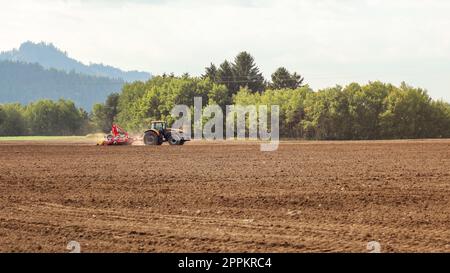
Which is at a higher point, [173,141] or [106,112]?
[106,112]

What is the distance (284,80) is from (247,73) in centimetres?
1176

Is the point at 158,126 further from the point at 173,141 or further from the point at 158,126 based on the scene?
the point at 173,141

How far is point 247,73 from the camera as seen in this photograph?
508ft

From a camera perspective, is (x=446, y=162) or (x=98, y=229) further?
(x=446, y=162)

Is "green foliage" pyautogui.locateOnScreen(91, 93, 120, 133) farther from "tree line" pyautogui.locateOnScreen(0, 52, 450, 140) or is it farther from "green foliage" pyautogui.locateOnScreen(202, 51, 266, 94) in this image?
"tree line" pyautogui.locateOnScreen(0, 52, 450, 140)

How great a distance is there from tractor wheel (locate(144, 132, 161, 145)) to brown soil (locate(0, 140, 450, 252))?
16469 millimetres

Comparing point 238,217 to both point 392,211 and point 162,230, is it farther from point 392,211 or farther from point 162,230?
point 392,211

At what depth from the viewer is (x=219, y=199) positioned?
57.0 ft

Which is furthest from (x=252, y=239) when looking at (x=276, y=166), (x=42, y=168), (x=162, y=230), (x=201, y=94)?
(x=201, y=94)

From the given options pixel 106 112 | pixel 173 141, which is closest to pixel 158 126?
pixel 173 141

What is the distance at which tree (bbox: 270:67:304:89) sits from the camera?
479 feet

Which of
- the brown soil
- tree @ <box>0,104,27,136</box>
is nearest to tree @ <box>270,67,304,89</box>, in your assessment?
tree @ <box>0,104,27,136</box>
